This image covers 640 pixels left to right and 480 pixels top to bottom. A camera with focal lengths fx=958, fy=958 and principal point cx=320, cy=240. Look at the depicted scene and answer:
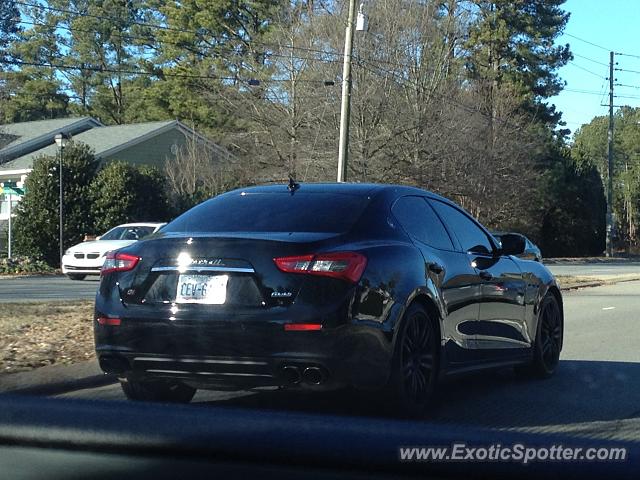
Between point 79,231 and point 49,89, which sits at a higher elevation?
point 49,89

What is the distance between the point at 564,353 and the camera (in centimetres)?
1034

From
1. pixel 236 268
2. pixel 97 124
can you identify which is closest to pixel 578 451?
pixel 236 268

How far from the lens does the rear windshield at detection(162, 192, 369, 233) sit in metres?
6.34

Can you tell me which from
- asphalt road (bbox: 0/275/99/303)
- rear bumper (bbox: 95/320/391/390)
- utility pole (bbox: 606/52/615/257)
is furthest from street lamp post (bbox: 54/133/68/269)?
utility pole (bbox: 606/52/615/257)

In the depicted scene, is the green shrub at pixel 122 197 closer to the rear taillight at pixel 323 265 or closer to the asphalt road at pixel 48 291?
the asphalt road at pixel 48 291

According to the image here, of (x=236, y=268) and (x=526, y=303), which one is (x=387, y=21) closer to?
(x=526, y=303)

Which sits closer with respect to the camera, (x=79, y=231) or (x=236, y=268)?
(x=236, y=268)

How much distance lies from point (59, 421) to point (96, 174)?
96.8ft

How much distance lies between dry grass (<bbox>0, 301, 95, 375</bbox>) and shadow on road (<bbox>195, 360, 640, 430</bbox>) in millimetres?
2049

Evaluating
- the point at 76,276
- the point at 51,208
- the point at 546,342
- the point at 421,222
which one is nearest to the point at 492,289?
the point at 421,222

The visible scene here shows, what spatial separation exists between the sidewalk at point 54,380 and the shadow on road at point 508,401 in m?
1.16

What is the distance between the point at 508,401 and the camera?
7.41 meters

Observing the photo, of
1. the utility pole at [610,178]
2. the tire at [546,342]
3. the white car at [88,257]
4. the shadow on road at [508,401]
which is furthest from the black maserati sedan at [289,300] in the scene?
the utility pole at [610,178]

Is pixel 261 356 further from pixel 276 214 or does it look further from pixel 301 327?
pixel 276 214
